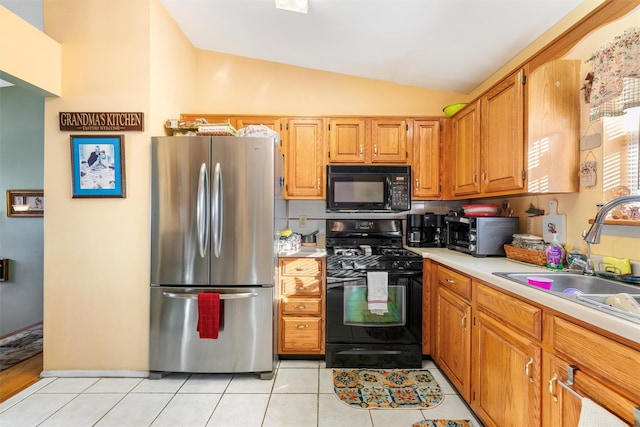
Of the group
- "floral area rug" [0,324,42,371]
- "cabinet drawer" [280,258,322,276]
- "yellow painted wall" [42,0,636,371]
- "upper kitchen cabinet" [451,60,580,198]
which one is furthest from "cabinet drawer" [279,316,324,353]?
"floral area rug" [0,324,42,371]

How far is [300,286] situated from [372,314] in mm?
630

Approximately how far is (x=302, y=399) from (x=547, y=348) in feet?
4.80

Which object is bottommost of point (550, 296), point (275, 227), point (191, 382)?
point (191, 382)

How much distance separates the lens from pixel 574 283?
151 cm

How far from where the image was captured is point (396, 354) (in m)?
2.27

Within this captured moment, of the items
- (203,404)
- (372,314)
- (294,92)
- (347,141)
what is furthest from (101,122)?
(372,314)

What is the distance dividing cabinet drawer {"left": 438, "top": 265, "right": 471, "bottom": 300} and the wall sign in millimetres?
2507

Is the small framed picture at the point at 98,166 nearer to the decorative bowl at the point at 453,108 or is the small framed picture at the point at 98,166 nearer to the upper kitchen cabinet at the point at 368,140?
the upper kitchen cabinet at the point at 368,140

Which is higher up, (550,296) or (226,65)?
(226,65)

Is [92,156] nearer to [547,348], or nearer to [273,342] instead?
[273,342]

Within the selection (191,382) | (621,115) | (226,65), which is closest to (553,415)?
(621,115)

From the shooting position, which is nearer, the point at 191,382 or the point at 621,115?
the point at 621,115

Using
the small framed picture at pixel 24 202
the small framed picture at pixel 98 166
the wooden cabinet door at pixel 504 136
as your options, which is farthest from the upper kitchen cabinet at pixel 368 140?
the small framed picture at pixel 24 202

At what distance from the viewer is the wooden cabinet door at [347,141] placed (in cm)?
273
